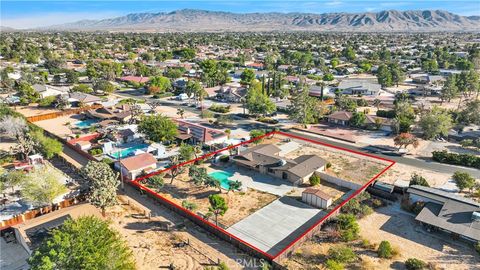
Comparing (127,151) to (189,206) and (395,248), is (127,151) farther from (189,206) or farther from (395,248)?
(395,248)

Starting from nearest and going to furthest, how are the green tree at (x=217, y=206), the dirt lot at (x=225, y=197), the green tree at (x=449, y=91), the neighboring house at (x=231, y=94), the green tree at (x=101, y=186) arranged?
the green tree at (x=217, y=206) → the green tree at (x=101, y=186) → the dirt lot at (x=225, y=197) → the green tree at (x=449, y=91) → the neighboring house at (x=231, y=94)

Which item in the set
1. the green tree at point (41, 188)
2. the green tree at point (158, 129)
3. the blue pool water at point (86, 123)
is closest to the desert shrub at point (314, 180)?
the green tree at point (158, 129)

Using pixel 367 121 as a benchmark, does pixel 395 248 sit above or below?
below

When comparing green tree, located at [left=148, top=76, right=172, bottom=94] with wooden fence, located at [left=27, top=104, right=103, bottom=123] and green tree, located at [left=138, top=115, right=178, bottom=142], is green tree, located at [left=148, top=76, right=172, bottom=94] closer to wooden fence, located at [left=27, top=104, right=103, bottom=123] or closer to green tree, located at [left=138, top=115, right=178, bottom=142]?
wooden fence, located at [left=27, top=104, right=103, bottom=123]

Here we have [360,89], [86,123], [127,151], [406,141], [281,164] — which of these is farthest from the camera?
[360,89]

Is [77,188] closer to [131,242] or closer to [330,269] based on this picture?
[131,242]

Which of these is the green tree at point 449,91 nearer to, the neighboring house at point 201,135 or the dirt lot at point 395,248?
the neighboring house at point 201,135

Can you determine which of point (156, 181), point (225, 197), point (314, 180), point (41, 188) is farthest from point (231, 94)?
point (41, 188)
